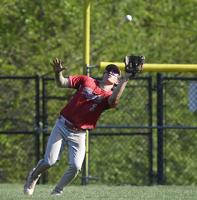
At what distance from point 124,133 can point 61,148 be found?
17.7 feet

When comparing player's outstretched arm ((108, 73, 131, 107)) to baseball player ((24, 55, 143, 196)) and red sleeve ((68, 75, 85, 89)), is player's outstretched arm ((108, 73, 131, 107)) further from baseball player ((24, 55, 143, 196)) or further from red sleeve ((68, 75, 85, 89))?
red sleeve ((68, 75, 85, 89))

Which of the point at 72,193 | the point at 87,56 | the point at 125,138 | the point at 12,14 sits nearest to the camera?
the point at 72,193

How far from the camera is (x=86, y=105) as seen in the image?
1308 cm

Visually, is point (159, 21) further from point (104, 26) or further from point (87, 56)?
point (87, 56)

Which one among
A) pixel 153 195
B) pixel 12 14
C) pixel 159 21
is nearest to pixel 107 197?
pixel 153 195

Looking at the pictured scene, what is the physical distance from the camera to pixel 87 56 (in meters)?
16.9

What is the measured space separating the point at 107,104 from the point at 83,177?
439 cm

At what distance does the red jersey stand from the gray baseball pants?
14cm

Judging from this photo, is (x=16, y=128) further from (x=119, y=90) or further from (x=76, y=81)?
(x=119, y=90)

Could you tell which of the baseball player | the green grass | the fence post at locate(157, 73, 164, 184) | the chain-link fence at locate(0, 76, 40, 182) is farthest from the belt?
the chain-link fence at locate(0, 76, 40, 182)

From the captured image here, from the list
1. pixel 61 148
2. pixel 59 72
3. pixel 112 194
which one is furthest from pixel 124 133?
pixel 59 72

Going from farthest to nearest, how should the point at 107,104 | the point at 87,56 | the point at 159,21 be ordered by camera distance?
the point at 159,21
the point at 87,56
the point at 107,104

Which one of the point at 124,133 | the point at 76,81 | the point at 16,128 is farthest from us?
the point at 16,128

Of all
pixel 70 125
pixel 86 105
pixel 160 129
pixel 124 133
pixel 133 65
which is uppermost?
pixel 133 65
